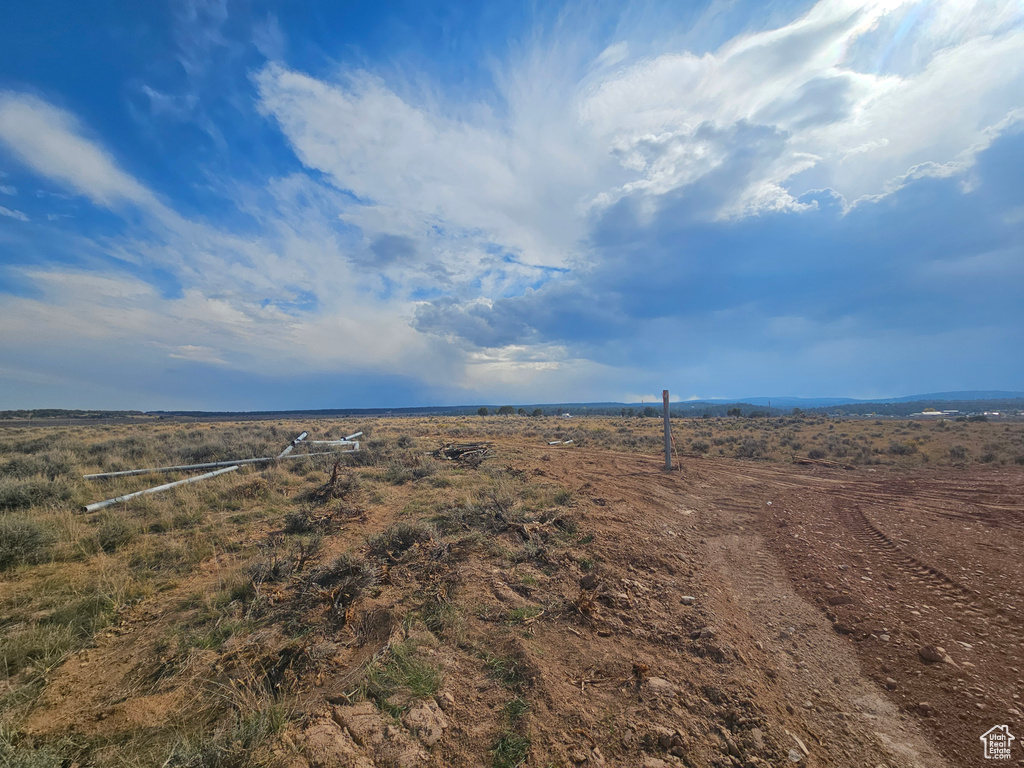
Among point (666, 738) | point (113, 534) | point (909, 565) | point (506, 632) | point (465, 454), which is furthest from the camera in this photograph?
point (465, 454)

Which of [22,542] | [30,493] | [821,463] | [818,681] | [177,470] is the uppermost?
[30,493]

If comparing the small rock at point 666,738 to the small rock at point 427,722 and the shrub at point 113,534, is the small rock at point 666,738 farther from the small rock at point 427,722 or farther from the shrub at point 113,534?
the shrub at point 113,534

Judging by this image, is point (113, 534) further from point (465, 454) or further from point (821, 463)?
point (821, 463)

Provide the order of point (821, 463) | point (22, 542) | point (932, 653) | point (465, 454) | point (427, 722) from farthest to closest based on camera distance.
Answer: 1. point (821, 463)
2. point (465, 454)
3. point (22, 542)
4. point (932, 653)
5. point (427, 722)

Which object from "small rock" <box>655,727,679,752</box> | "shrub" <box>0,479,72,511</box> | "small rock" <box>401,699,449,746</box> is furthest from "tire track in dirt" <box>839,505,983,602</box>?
"shrub" <box>0,479,72,511</box>

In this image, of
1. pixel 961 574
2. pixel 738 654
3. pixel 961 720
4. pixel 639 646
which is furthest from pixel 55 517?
pixel 961 574

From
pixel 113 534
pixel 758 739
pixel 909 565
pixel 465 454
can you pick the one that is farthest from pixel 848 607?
pixel 465 454

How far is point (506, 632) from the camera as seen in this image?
4.17 m

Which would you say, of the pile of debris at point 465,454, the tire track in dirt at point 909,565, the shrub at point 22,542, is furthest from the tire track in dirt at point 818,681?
the shrub at point 22,542

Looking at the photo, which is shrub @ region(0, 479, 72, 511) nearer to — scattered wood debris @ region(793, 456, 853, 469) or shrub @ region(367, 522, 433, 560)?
shrub @ region(367, 522, 433, 560)

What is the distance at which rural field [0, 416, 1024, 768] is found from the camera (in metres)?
2.86

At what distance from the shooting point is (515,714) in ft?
10.2

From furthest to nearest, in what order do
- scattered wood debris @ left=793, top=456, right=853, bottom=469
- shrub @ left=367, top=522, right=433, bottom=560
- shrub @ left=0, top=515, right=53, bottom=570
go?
scattered wood debris @ left=793, top=456, right=853, bottom=469, shrub @ left=367, top=522, right=433, bottom=560, shrub @ left=0, top=515, right=53, bottom=570

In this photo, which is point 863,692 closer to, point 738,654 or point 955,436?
point 738,654
